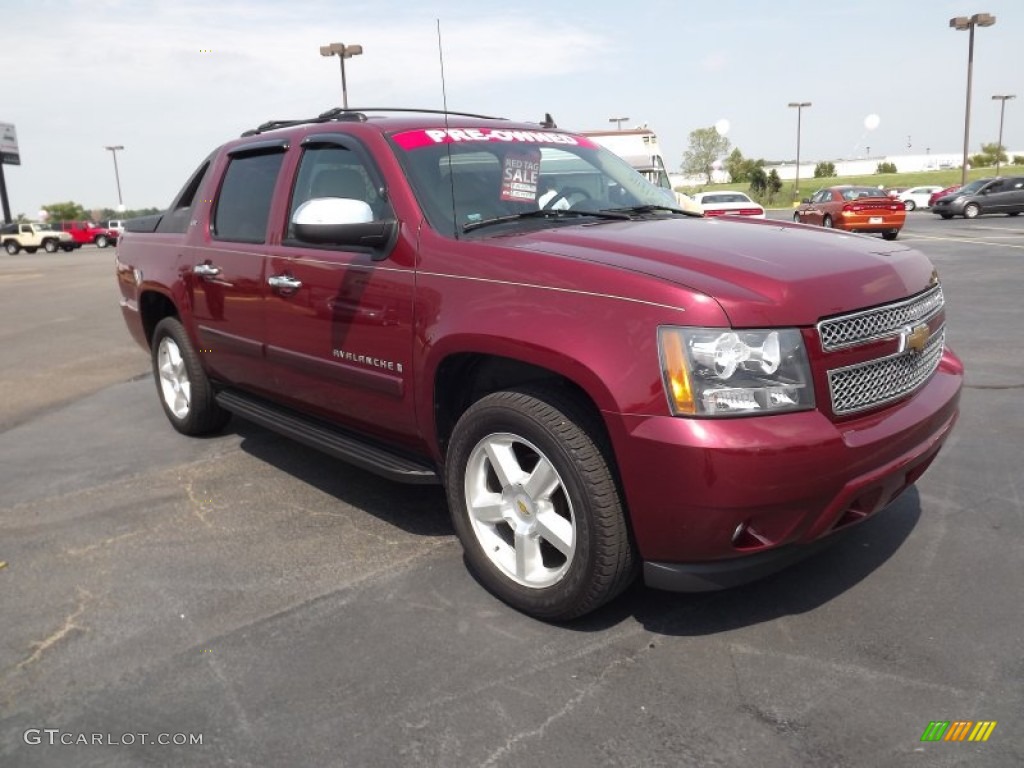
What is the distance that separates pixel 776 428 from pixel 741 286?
0.45 meters

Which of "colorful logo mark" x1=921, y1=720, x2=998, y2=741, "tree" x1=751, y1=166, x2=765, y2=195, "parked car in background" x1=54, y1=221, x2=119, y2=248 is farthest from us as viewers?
"tree" x1=751, y1=166, x2=765, y2=195

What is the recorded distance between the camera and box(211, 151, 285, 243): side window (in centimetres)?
435

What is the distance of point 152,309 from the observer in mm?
5750

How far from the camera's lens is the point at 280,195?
Answer: 421cm

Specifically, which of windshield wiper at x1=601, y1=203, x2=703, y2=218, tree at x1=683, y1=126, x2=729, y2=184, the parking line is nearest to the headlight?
windshield wiper at x1=601, y1=203, x2=703, y2=218

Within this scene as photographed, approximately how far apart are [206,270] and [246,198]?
471 millimetres

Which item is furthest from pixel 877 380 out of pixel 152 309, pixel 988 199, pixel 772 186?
pixel 772 186

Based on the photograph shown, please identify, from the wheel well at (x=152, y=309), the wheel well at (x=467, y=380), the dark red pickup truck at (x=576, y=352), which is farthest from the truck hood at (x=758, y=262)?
the wheel well at (x=152, y=309)

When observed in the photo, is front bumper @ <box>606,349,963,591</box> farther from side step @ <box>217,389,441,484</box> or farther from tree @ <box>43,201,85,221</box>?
tree @ <box>43,201,85,221</box>

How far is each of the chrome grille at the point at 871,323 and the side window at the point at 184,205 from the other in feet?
12.9

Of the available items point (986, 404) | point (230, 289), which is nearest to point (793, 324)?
point (230, 289)

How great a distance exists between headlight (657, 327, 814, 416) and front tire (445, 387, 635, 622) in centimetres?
39

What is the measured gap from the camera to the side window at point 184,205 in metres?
5.19

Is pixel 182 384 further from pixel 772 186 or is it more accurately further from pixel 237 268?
pixel 772 186
